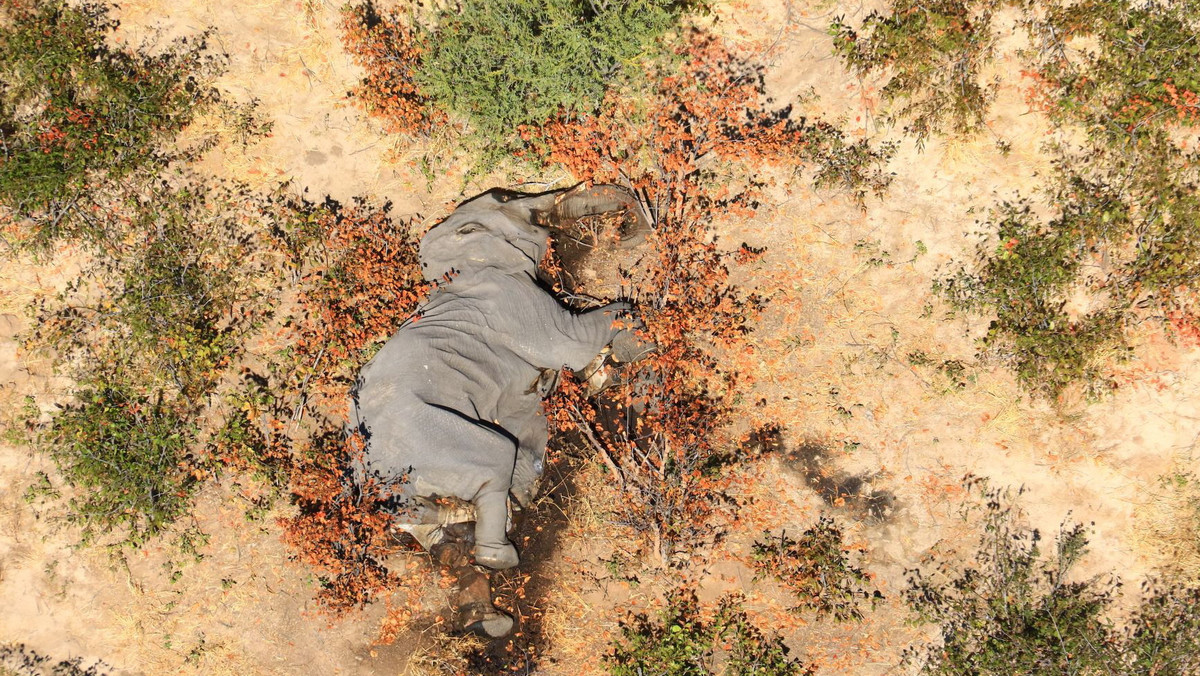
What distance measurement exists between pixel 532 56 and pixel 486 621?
24.7 ft

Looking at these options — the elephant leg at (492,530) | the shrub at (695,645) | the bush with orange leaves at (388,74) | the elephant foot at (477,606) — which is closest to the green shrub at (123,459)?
the elephant foot at (477,606)

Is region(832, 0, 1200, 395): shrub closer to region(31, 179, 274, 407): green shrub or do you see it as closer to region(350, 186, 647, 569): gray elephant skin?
region(350, 186, 647, 569): gray elephant skin

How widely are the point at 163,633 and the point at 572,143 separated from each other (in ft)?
28.8

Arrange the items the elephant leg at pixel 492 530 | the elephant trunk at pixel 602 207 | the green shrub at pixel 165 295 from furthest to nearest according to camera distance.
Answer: the elephant trunk at pixel 602 207 < the green shrub at pixel 165 295 < the elephant leg at pixel 492 530

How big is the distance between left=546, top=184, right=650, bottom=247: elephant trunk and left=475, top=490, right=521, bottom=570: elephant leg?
388 cm

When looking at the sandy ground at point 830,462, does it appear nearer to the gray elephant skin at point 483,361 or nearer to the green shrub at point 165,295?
the green shrub at point 165,295

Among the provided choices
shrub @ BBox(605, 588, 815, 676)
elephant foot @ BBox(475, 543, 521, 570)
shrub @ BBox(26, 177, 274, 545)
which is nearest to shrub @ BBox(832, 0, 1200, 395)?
shrub @ BBox(605, 588, 815, 676)

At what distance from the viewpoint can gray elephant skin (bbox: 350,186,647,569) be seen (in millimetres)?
8242

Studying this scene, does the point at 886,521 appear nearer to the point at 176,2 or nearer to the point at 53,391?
the point at 53,391

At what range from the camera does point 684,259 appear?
30.6ft

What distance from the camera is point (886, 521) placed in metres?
9.00

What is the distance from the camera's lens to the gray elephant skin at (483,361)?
27.0 feet

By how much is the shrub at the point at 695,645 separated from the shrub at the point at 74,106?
942 cm

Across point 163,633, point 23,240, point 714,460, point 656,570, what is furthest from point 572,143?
point 163,633
